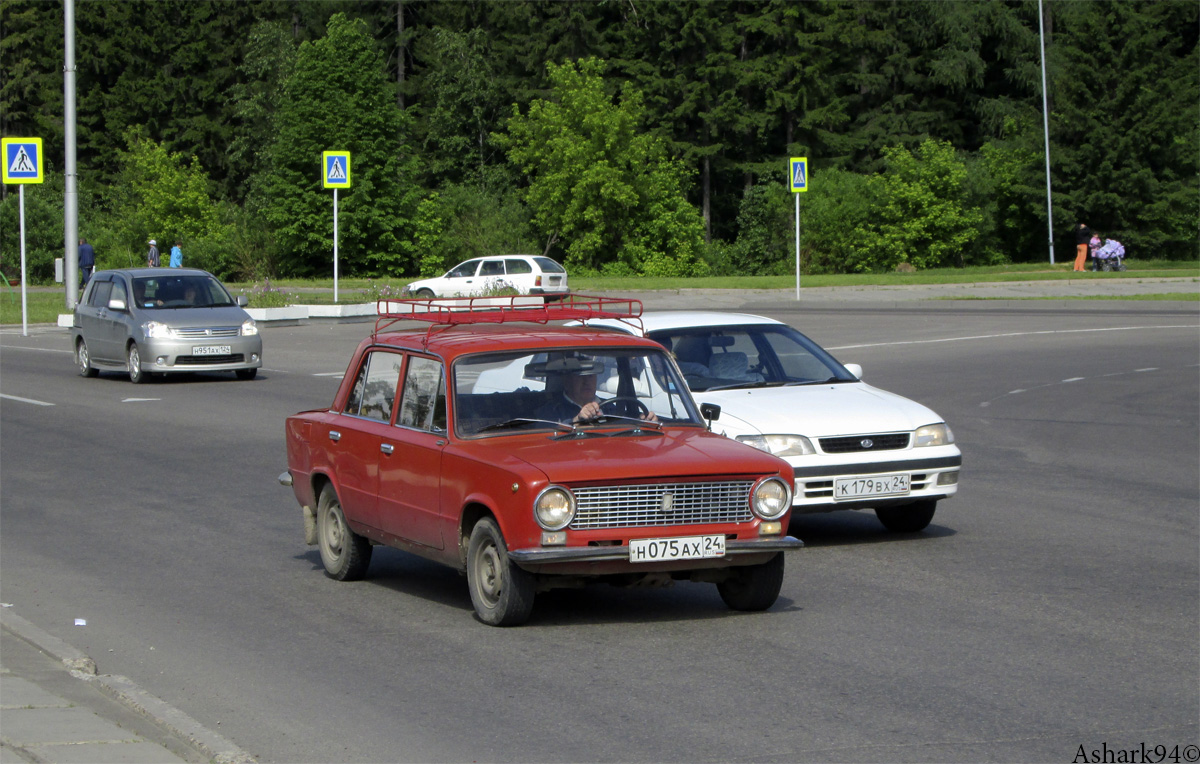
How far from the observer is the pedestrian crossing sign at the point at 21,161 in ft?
105

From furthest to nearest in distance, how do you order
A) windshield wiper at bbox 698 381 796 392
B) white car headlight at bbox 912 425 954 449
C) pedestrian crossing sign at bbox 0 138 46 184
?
1. pedestrian crossing sign at bbox 0 138 46 184
2. windshield wiper at bbox 698 381 796 392
3. white car headlight at bbox 912 425 954 449

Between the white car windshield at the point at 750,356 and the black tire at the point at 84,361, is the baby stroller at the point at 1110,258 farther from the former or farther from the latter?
the white car windshield at the point at 750,356

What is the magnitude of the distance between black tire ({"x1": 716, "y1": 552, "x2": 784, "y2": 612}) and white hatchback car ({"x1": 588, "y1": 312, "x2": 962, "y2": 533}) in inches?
72.4

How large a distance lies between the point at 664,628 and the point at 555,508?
96cm

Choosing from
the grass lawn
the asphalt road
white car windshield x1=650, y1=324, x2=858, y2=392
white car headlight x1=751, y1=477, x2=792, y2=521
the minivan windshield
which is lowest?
the asphalt road

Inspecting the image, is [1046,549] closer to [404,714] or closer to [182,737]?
[404,714]

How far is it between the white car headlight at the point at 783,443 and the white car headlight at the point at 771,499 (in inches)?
85.3

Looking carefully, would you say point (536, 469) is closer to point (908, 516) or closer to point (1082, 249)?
point (908, 516)

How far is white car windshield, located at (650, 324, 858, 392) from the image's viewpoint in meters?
11.1

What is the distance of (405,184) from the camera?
7306 centimetres

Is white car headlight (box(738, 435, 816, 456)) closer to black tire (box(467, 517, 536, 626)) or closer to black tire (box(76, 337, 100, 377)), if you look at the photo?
black tire (box(467, 517, 536, 626))

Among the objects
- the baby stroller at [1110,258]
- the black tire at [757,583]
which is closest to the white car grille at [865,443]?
the black tire at [757,583]

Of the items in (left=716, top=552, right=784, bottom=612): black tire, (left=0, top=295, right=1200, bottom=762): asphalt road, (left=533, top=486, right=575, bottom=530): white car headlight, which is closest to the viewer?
(left=0, top=295, right=1200, bottom=762): asphalt road

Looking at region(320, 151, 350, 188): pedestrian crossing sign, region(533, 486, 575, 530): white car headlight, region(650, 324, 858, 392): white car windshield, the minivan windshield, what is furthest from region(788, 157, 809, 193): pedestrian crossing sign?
region(533, 486, 575, 530): white car headlight
